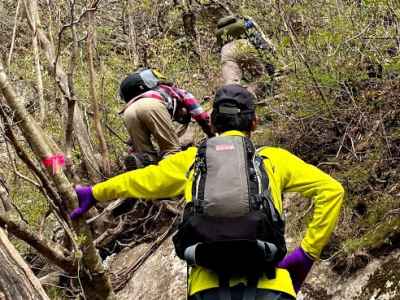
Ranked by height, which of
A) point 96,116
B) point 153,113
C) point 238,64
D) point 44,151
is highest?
point 44,151

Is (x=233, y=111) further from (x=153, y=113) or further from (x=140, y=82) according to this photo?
(x=140, y=82)

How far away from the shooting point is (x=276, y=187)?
8.84 ft

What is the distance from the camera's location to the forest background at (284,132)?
3.33 metres

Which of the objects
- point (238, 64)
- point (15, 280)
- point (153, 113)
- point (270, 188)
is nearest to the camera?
point (15, 280)

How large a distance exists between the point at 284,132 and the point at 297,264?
3.17 meters

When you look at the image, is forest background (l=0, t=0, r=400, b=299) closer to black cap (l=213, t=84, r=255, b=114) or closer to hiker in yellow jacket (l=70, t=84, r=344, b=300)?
hiker in yellow jacket (l=70, t=84, r=344, b=300)

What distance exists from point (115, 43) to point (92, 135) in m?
3.69

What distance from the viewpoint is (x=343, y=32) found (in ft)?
16.9

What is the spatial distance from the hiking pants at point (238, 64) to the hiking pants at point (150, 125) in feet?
5.44

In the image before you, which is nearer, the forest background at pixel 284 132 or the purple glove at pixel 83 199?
the purple glove at pixel 83 199

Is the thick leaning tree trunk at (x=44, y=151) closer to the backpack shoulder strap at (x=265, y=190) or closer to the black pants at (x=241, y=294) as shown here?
the black pants at (x=241, y=294)

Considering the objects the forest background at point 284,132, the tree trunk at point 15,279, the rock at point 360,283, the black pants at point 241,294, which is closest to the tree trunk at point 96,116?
the forest background at point 284,132

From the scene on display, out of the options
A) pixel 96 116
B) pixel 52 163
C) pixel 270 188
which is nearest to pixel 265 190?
pixel 270 188

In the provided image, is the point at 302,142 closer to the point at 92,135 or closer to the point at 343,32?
the point at 343,32
